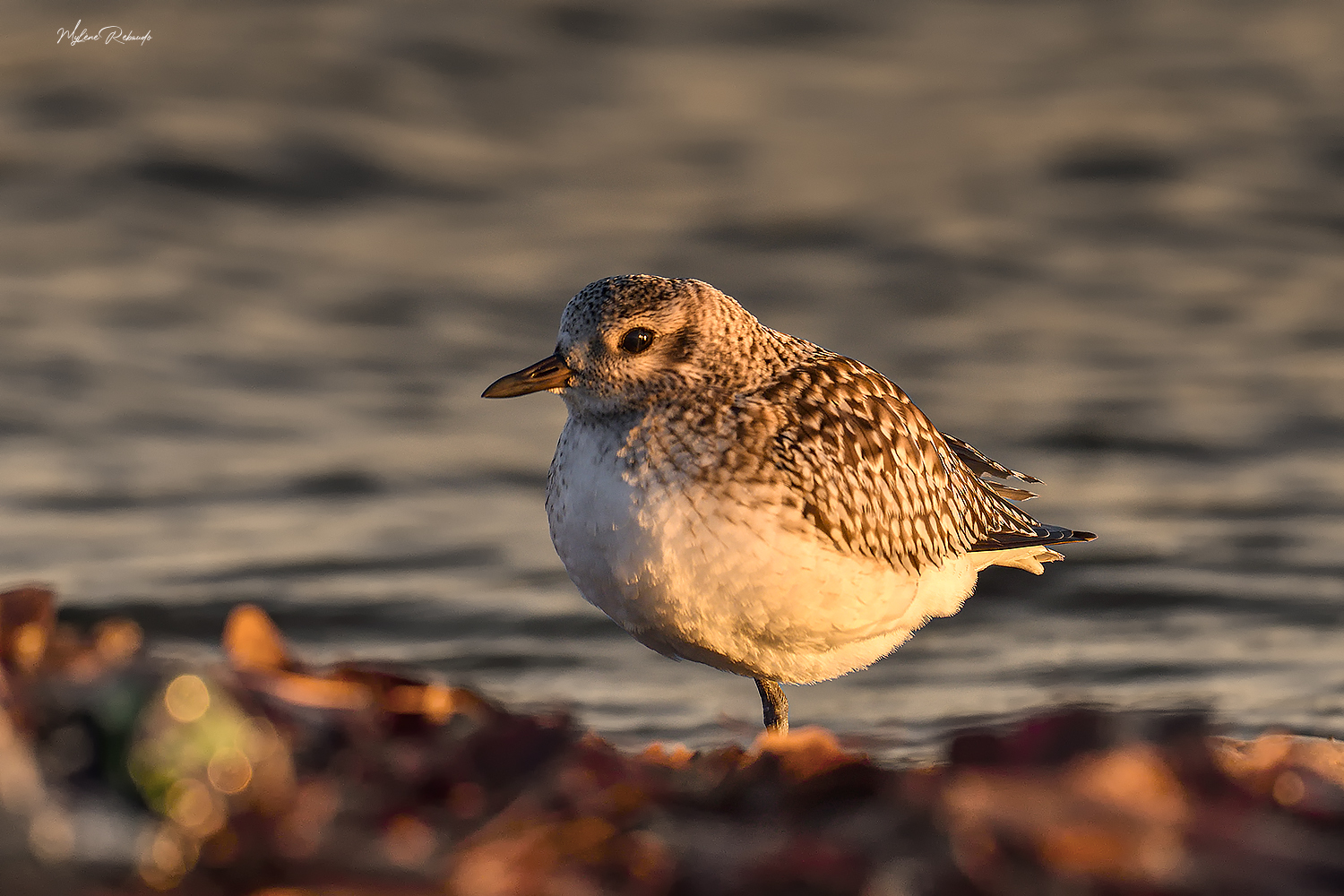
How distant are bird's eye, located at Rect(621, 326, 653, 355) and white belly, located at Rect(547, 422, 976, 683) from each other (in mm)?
329

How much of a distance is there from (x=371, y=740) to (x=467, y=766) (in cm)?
22

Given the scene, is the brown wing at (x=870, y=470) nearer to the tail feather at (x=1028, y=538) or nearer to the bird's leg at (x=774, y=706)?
the tail feather at (x=1028, y=538)

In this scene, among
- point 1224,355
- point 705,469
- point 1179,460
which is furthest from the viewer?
point 1224,355

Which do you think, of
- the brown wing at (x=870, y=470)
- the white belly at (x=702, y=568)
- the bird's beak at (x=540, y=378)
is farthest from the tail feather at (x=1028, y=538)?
the bird's beak at (x=540, y=378)

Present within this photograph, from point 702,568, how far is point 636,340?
97cm

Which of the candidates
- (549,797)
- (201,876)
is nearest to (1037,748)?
(549,797)

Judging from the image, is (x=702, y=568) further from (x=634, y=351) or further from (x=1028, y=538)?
(x=1028, y=538)

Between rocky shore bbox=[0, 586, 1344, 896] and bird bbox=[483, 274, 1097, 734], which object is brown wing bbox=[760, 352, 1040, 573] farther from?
rocky shore bbox=[0, 586, 1344, 896]

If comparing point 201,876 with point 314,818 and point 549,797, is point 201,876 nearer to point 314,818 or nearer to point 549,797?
point 314,818

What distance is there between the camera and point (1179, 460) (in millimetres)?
12203

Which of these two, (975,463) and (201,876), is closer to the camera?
(201,876)

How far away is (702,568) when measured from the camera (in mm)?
4980

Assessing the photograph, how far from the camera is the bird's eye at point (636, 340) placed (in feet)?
18.2

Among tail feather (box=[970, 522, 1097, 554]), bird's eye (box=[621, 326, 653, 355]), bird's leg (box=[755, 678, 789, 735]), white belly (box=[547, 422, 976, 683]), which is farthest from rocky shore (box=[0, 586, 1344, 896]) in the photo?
tail feather (box=[970, 522, 1097, 554])
